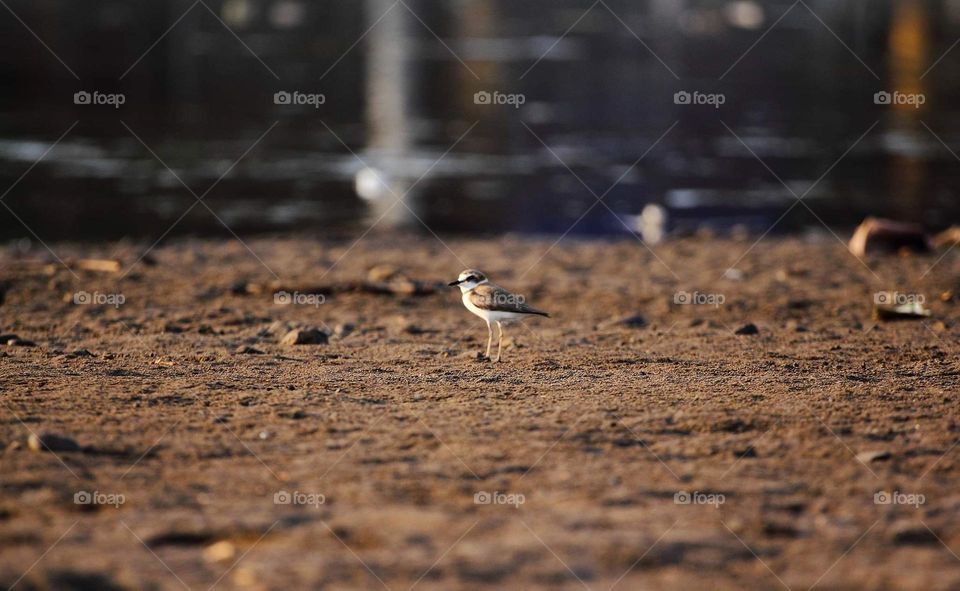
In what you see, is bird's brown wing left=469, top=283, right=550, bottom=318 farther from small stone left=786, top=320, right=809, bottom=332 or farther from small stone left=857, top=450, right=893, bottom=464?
small stone left=857, top=450, right=893, bottom=464

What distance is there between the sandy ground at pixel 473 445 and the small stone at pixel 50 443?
0.09 m

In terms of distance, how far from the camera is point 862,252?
14.4 m

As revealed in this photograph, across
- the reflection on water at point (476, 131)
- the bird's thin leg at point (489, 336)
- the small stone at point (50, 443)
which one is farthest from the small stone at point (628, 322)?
the reflection on water at point (476, 131)

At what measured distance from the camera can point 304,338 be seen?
9867mm

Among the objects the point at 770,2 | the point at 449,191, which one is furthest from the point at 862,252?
the point at 770,2

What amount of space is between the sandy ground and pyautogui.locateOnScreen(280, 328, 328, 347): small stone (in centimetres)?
14

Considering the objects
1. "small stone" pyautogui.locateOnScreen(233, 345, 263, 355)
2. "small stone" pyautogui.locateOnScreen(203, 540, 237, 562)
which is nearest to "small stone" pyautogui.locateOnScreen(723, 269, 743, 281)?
"small stone" pyautogui.locateOnScreen(233, 345, 263, 355)

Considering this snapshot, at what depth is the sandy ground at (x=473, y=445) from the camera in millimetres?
5707

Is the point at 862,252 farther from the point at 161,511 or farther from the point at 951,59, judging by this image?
the point at 951,59

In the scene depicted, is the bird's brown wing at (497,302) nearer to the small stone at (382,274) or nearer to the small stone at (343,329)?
the small stone at (343,329)

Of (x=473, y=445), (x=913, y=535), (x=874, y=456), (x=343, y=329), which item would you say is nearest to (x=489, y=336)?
(x=343, y=329)

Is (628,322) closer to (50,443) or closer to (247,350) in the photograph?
(247,350)

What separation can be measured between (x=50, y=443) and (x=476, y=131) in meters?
20.0

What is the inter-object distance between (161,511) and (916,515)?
12.0 ft
